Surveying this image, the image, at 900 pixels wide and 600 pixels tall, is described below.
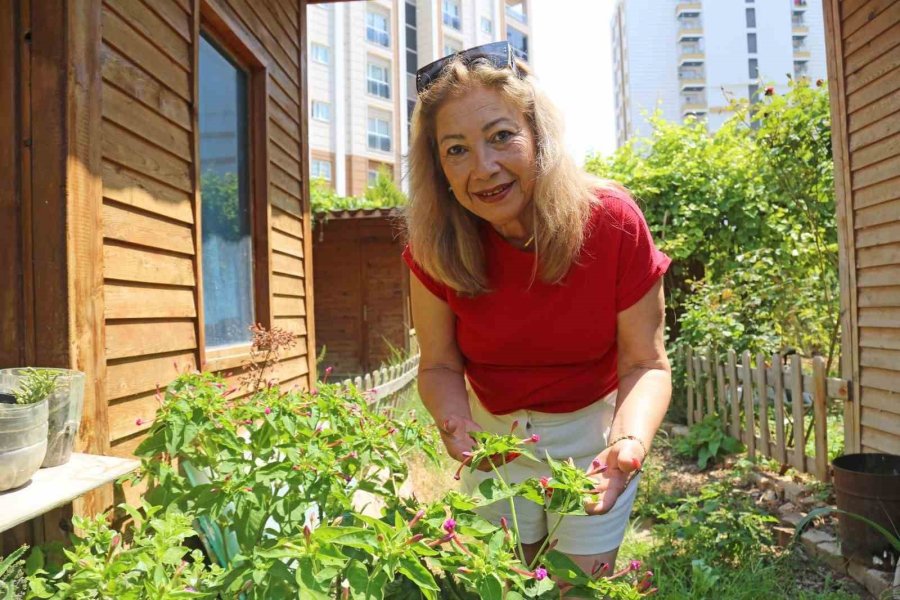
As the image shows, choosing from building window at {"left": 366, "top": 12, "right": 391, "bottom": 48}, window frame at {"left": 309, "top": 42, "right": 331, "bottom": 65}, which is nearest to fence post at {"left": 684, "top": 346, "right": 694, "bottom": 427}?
window frame at {"left": 309, "top": 42, "right": 331, "bottom": 65}

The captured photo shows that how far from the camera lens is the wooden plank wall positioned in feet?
8.00

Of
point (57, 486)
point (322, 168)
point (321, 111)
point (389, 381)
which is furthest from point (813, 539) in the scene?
point (321, 111)

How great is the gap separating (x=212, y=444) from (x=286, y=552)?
1300 millimetres

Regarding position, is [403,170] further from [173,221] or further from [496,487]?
[173,221]

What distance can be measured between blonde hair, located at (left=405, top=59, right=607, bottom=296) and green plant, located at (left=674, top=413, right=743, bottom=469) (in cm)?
433

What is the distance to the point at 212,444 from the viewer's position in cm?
213

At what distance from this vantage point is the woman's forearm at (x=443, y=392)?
1.73 m

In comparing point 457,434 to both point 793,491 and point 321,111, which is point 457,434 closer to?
point 793,491

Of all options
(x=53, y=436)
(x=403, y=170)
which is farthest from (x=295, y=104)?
(x=53, y=436)

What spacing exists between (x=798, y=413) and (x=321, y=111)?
32.1 m

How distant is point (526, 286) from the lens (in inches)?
68.8

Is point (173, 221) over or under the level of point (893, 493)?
over

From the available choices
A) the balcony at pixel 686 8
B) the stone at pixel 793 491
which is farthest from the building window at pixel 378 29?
the balcony at pixel 686 8

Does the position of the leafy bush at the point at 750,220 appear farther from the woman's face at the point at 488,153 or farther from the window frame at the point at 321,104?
the window frame at the point at 321,104
